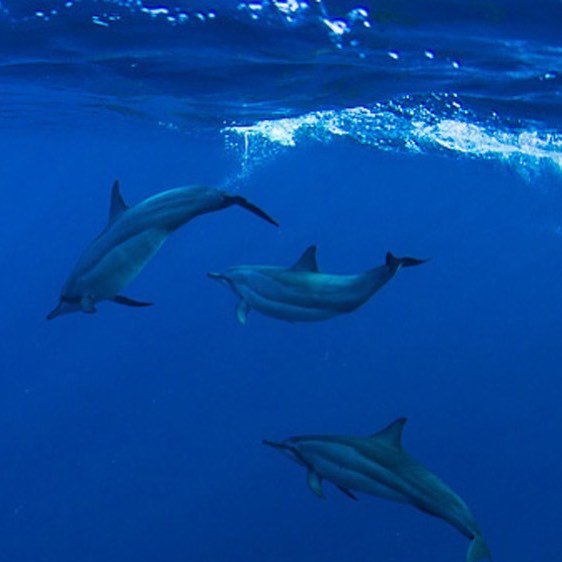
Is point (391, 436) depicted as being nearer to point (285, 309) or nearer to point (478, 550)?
point (478, 550)

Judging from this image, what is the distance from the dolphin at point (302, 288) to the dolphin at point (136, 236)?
1.96 ft

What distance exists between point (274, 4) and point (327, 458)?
28.5ft

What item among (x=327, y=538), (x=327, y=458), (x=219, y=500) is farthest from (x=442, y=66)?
(x=219, y=500)

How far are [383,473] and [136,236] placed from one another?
2452 millimetres

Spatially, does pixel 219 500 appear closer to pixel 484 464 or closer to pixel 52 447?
pixel 52 447

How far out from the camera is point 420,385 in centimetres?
3828

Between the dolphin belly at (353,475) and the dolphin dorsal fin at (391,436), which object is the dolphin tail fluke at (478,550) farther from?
the dolphin dorsal fin at (391,436)

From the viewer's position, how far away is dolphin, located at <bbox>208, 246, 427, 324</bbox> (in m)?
5.11

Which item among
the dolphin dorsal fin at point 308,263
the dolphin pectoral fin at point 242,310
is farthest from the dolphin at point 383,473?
the dolphin dorsal fin at point 308,263

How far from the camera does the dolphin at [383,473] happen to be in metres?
5.23

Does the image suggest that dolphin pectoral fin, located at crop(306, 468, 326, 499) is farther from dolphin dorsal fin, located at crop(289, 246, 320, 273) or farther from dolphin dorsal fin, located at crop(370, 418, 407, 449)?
dolphin dorsal fin, located at crop(289, 246, 320, 273)

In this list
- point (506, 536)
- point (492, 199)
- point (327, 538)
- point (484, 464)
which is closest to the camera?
point (327, 538)

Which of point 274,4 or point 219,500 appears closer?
point 274,4

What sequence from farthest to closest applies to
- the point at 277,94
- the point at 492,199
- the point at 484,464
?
the point at 492,199
the point at 484,464
the point at 277,94
